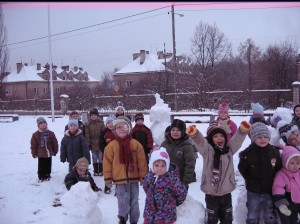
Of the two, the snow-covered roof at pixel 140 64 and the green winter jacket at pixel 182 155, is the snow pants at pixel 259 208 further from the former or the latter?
the snow-covered roof at pixel 140 64

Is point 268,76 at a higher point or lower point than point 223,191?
higher

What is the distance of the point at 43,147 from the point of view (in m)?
6.50

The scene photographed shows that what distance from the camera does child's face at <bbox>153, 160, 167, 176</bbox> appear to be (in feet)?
10.9

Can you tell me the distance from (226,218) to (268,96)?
15.6 metres

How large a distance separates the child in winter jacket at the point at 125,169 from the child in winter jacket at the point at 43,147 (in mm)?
2915

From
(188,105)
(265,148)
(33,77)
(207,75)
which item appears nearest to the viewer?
(265,148)

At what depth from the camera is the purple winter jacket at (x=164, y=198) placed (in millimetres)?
3283

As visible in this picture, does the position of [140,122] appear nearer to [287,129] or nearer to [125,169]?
[125,169]

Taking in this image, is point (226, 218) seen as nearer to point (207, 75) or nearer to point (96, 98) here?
point (96, 98)

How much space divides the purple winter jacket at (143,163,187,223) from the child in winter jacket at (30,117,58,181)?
382 centimetres

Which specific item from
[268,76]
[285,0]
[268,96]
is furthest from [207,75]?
[285,0]

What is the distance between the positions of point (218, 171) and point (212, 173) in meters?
0.07

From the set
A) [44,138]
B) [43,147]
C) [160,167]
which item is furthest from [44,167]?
[160,167]

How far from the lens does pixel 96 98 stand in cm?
2378
